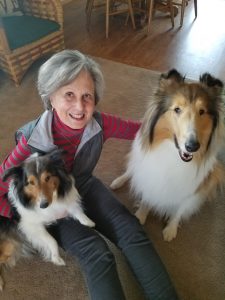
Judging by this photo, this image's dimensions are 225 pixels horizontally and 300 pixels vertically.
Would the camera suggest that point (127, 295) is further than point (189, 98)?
Yes

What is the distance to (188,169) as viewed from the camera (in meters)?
1.50

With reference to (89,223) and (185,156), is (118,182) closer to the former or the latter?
(89,223)

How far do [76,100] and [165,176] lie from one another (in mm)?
632

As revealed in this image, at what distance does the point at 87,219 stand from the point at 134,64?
2.50m

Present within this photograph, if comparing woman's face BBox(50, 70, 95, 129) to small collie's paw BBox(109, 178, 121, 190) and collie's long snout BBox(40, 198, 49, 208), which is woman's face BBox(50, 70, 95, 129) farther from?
small collie's paw BBox(109, 178, 121, 190)

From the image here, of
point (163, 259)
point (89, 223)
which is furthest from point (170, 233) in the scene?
point (89, 223)

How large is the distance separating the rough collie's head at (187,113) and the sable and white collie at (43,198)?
526 millimetres

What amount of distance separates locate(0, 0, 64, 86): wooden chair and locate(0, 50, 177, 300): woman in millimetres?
1562

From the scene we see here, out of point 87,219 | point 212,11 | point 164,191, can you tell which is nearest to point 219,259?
point 164,191

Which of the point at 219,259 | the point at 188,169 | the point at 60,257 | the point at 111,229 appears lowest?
the point at 219,259

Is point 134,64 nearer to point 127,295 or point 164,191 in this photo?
point 164,191

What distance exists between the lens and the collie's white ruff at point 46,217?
1425 millimetres

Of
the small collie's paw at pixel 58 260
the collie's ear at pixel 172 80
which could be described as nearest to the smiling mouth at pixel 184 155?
the collie's ear at pixel 172 80

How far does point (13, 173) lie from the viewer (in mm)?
1290
